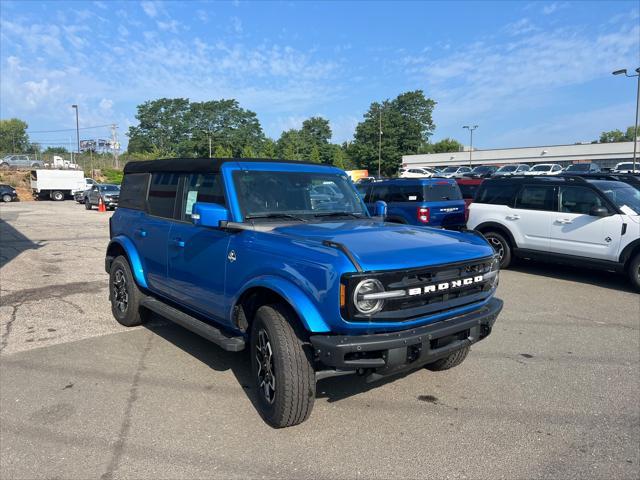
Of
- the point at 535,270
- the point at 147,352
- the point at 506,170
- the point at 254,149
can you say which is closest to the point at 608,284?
the point at 535,270

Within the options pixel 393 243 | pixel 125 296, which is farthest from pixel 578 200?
pixel 125 296

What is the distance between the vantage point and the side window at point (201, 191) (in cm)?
420

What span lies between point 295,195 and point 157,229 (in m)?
1.62

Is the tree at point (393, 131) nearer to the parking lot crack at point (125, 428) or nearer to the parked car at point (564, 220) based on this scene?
the parked car at point (564, 220)

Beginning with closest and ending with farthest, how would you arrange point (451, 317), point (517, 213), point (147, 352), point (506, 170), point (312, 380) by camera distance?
point (312, 380)
point (451, 317)
point (147, 352)
point (517, 213)
point (506, 170)

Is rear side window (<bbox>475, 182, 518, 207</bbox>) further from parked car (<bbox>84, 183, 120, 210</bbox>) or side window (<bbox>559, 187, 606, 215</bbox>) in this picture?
parked car (<bbox>84, 183, 120, 210</bbox>)

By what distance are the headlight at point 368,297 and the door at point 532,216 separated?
7.00m

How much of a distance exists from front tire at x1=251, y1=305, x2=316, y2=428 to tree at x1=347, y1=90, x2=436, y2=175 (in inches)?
2980

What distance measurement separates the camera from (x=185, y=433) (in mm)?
3387

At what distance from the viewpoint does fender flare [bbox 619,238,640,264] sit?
7680 mm

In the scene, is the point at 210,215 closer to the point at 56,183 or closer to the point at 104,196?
the point at 104,196

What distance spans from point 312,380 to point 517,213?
7429 mm

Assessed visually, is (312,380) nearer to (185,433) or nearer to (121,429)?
Answer: (185,433)

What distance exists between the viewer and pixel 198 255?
425cm
